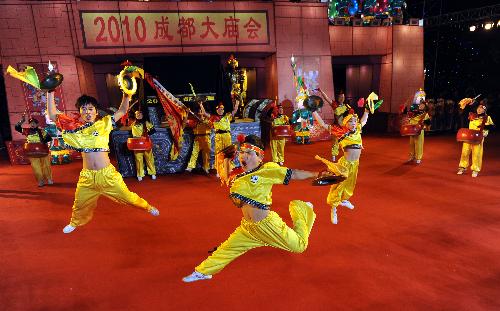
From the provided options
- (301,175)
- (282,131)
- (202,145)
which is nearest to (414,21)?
(282,131)

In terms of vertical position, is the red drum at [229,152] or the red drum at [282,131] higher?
the red drum at [229,152]

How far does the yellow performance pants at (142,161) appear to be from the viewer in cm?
704

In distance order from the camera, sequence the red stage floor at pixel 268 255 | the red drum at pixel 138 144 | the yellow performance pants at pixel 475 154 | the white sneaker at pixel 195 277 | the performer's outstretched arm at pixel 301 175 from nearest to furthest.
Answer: the performer's outstretched arm at pixel 301 175
the red stage floor at pixel 268 255
the white sneaker at pixel 195 277
the red drum at pixel 138 144
the yellow performance pants at pixel 475 154

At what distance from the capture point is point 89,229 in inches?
176

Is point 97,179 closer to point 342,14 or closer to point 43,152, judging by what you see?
point 43,152

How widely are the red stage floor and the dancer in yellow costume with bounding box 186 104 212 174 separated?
1.37 metres

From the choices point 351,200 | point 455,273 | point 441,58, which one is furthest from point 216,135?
point 441,58

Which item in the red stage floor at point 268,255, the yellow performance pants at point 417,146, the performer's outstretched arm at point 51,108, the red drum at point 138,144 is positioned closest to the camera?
the red stage floor at point 268,255

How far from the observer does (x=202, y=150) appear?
744cm

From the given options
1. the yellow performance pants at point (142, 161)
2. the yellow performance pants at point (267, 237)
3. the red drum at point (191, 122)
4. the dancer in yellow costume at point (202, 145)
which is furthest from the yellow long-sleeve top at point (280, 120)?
the yellow performance pants at point (267, 237)

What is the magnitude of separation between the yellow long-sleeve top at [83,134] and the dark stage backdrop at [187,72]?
303 inches

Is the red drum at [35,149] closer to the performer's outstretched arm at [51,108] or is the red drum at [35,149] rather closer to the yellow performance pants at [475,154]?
the performer's outstretched arm at [51,108]

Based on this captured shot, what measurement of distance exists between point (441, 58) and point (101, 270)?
54.4ft

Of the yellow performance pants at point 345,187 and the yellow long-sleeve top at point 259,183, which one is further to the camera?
the yellow performance pants at point 345,187
